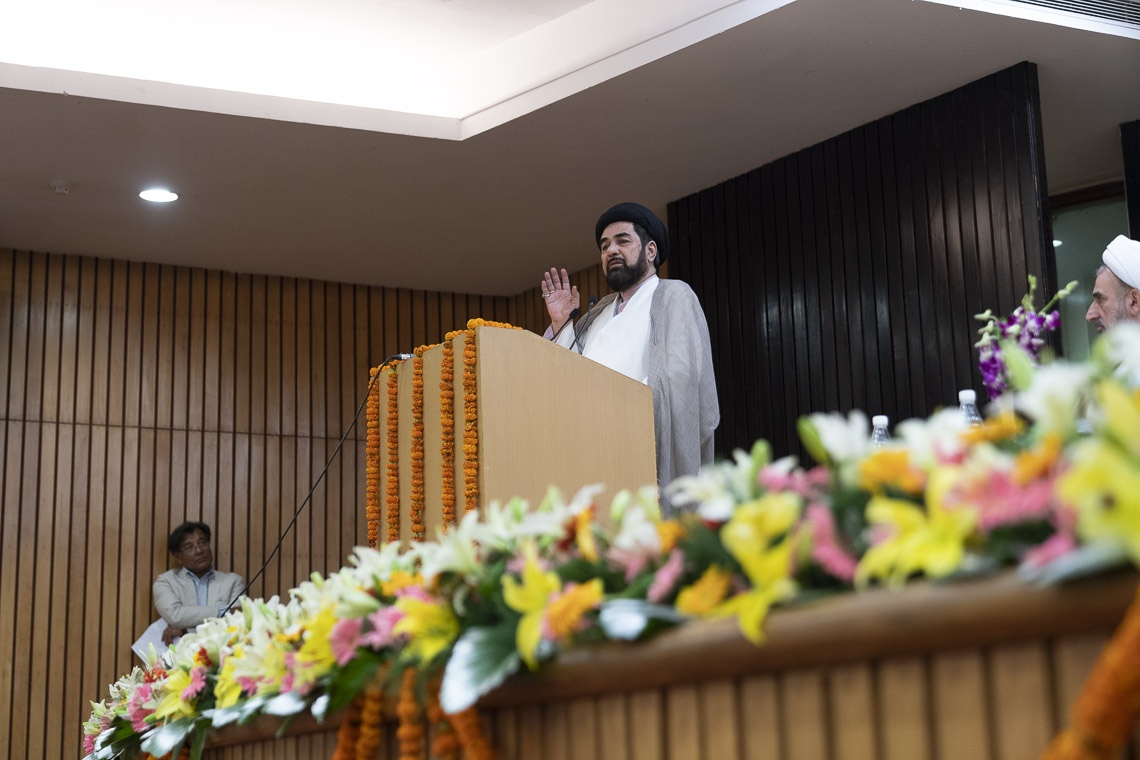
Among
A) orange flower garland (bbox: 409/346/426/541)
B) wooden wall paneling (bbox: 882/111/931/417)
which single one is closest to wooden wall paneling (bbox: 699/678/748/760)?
orange flower garland (bbox: 409/346/426/541)

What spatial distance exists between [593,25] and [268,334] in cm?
340

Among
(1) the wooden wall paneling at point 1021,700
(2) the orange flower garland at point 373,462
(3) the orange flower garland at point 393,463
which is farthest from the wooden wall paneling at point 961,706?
(2) the orange flower garland at point 373,462

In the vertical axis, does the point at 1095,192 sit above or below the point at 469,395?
above

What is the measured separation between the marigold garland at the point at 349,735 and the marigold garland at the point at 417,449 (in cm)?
128

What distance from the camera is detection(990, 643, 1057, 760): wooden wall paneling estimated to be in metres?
1.22

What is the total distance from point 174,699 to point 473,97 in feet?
13.1

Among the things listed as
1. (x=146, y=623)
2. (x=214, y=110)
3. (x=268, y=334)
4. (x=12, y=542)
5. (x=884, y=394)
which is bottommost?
(x=146, y=623)

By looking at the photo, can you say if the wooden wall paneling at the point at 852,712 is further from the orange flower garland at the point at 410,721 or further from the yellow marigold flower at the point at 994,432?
the orange flower garland at the point at 410,721

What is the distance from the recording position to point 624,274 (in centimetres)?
445

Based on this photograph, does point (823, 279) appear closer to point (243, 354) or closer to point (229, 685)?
point (243, 354)

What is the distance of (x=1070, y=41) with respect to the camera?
5504 mm

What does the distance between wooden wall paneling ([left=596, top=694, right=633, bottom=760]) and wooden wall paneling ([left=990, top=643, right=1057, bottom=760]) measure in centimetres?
49

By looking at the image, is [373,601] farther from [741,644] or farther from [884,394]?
[884,394]

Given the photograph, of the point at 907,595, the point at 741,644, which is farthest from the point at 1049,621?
the point at 741,644
